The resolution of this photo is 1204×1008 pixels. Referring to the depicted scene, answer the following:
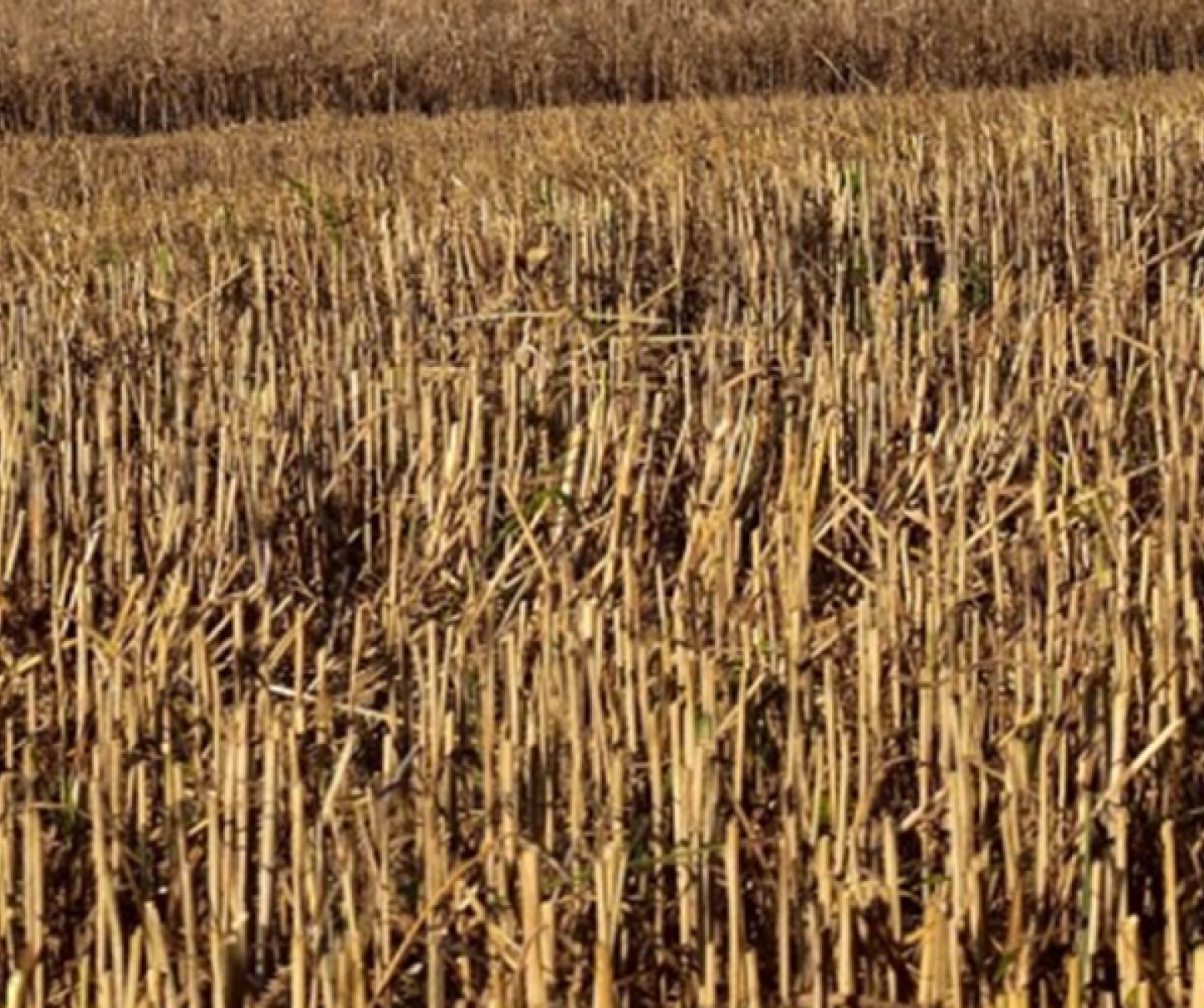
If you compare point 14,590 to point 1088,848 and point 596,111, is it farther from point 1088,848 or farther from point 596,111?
point 596,111

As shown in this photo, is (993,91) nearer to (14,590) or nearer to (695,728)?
(14,590)

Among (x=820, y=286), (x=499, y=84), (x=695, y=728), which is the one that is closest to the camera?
(x=695, y=728)

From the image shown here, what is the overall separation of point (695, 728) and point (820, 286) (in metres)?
3.19

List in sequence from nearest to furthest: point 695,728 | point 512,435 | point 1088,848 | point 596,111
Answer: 1. point 1088,848
2. point 695,728
3. point 512,435
4. point 596,111

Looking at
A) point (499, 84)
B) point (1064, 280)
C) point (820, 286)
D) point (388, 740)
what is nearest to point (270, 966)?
point (388, 740)

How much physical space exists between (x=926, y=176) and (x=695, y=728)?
442 cm

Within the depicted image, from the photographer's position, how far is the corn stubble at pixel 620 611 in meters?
2.96

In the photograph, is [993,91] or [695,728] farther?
[993,91]

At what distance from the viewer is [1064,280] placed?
6531 mm

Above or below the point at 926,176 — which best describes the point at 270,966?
below

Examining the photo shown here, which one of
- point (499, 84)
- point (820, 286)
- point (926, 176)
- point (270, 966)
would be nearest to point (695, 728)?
point (270, 966)

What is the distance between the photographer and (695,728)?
3172 mm

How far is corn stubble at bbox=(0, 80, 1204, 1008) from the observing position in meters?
2.96

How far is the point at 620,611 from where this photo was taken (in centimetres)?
361
